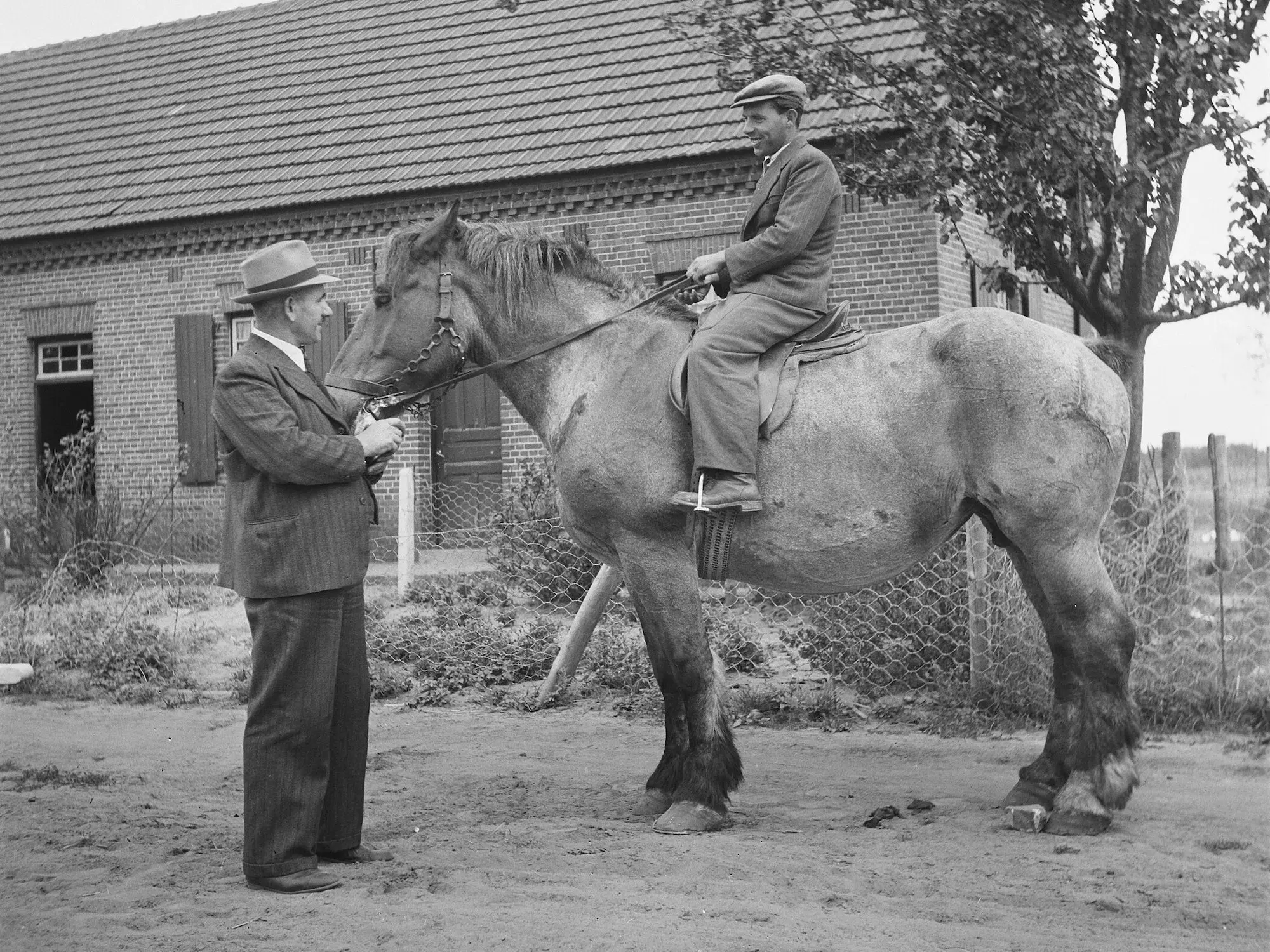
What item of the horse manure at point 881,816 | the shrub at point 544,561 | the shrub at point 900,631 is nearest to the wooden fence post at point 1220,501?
the shrub at point 900,631

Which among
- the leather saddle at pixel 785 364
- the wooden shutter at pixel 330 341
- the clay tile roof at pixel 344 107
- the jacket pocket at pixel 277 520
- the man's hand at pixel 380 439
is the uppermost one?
the clay tile roof at pixel 344 107

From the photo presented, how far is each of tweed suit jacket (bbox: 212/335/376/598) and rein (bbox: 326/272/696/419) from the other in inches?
28.1

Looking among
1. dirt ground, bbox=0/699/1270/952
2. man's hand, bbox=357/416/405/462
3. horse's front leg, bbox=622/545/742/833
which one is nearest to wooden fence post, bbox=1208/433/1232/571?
dirt ground, bbox=0/699/1270/952

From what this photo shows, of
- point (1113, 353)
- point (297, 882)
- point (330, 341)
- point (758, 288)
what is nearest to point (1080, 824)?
point (1113, 353)

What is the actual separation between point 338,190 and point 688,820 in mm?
12785

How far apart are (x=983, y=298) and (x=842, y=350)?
10.1 meters

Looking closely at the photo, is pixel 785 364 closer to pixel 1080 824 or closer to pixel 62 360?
pixel 1080 824

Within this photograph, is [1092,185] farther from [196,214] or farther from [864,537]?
[196,214]

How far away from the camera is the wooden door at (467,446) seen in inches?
608

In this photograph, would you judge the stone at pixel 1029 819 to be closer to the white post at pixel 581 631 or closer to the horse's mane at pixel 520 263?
the horse's mane at pixel 520 263

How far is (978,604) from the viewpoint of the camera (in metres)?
7.09

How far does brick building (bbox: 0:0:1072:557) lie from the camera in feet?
46.6

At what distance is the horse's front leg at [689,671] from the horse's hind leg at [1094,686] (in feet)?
4.29

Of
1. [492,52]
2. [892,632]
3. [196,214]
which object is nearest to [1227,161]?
[892,632]
